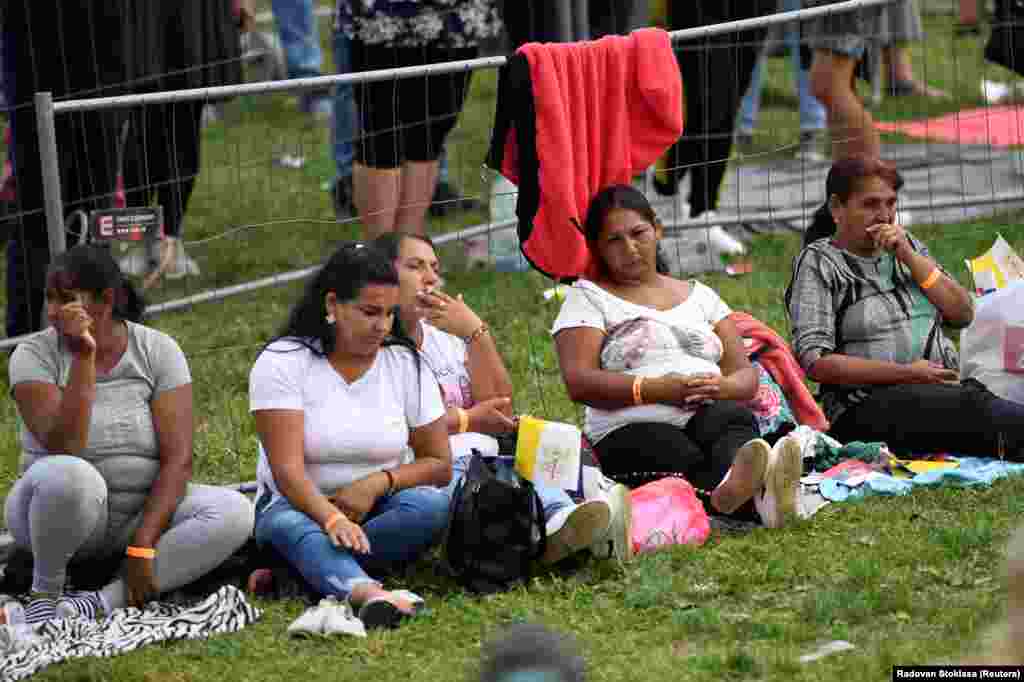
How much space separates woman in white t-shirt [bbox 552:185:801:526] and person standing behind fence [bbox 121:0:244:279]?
2717 mm

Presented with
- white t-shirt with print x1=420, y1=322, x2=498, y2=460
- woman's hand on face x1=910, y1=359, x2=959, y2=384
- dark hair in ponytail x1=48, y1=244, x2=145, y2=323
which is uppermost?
dark hair in ponytail x1=48, y1=244, x2=145, y2=323

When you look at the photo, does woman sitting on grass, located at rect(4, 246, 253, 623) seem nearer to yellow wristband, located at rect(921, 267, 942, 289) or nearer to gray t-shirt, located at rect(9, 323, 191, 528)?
gray t-shirt, located at rect(9, 323, 191, 528)

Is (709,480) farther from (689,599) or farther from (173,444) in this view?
(173,444)

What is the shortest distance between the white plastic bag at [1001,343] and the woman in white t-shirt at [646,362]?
2.88 ft

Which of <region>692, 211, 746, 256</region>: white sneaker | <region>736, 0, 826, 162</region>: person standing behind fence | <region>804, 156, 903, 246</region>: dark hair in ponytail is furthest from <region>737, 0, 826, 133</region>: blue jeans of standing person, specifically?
<region>804, 156, 903, 246</region>: dark hair in ponytail

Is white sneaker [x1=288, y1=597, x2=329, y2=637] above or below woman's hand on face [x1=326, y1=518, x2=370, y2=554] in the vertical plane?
below

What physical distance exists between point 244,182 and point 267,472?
6246 mm

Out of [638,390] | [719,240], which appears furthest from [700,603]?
[719,240]

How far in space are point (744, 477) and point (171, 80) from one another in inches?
164

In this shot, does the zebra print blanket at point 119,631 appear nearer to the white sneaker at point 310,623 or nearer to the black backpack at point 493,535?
the white sneaker at point 310,623

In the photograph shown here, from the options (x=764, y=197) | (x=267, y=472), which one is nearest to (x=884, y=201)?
(x=267, y=472)

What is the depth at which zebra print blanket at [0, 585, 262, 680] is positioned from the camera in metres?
4.62

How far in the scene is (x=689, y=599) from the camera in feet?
15.8

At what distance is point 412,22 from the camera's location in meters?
7.64
